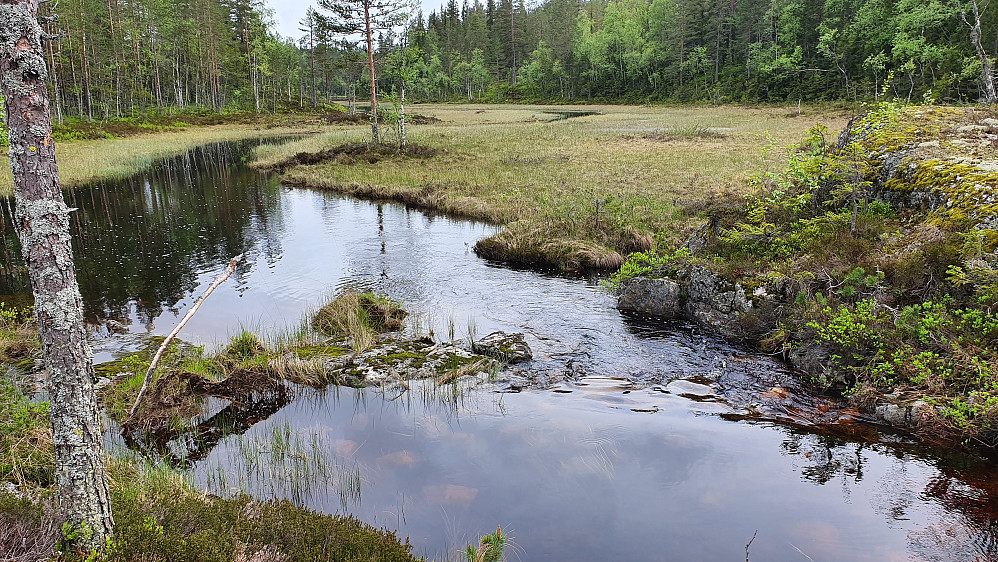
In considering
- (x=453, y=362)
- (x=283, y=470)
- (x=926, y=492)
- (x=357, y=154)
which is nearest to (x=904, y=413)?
(x=926, y=492)

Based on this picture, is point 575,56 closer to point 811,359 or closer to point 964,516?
point 811,359

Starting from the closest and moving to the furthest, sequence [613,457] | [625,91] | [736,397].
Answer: [613,457], [736,397], [625,91]

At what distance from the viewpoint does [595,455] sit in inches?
284

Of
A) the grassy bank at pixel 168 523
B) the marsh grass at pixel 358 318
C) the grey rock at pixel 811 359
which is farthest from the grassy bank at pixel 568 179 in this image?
the grassy bank at pixel 168 523

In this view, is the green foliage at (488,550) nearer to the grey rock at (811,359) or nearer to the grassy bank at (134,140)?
the grey rock at (811,359)

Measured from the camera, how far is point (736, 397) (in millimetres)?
8586

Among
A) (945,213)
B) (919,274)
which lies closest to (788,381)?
(919,274)

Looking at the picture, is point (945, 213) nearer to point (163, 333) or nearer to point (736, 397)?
point (736, 397)

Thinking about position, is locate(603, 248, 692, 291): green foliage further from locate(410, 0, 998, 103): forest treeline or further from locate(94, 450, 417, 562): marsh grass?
locate(410, 0, 998, 103): forest treeline

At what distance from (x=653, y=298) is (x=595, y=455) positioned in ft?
18.5

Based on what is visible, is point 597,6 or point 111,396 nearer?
point 111,396

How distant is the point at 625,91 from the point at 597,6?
7692 cm

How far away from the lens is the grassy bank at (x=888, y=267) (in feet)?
24.3

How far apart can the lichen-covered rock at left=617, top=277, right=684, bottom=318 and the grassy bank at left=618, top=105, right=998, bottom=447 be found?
0.41 m
